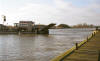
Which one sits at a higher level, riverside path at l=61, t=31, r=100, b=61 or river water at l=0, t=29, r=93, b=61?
riverside path at l=61, t=31, r=100, b=61

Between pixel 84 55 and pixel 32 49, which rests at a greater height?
pixel 84 55

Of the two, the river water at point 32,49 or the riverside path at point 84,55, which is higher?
the riverside path at point 84,55

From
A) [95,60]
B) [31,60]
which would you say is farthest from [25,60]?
[95,60]

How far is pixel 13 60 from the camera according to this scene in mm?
11883

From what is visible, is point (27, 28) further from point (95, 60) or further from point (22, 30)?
point (95, 60)

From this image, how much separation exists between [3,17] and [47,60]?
94.4m

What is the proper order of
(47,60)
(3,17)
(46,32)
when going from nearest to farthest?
(47,60), (46,32), (3,17)

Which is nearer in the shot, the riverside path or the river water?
the riverside path

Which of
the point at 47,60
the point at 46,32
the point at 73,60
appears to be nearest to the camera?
the point at 73,60

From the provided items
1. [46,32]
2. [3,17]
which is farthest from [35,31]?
[3,17]

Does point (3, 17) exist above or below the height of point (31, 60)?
above

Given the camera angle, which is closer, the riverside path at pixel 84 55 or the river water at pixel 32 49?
the riverside path at pixel 84 55

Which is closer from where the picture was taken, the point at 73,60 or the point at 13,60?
the point at 73,60

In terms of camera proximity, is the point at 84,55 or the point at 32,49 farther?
the point at 32,49
